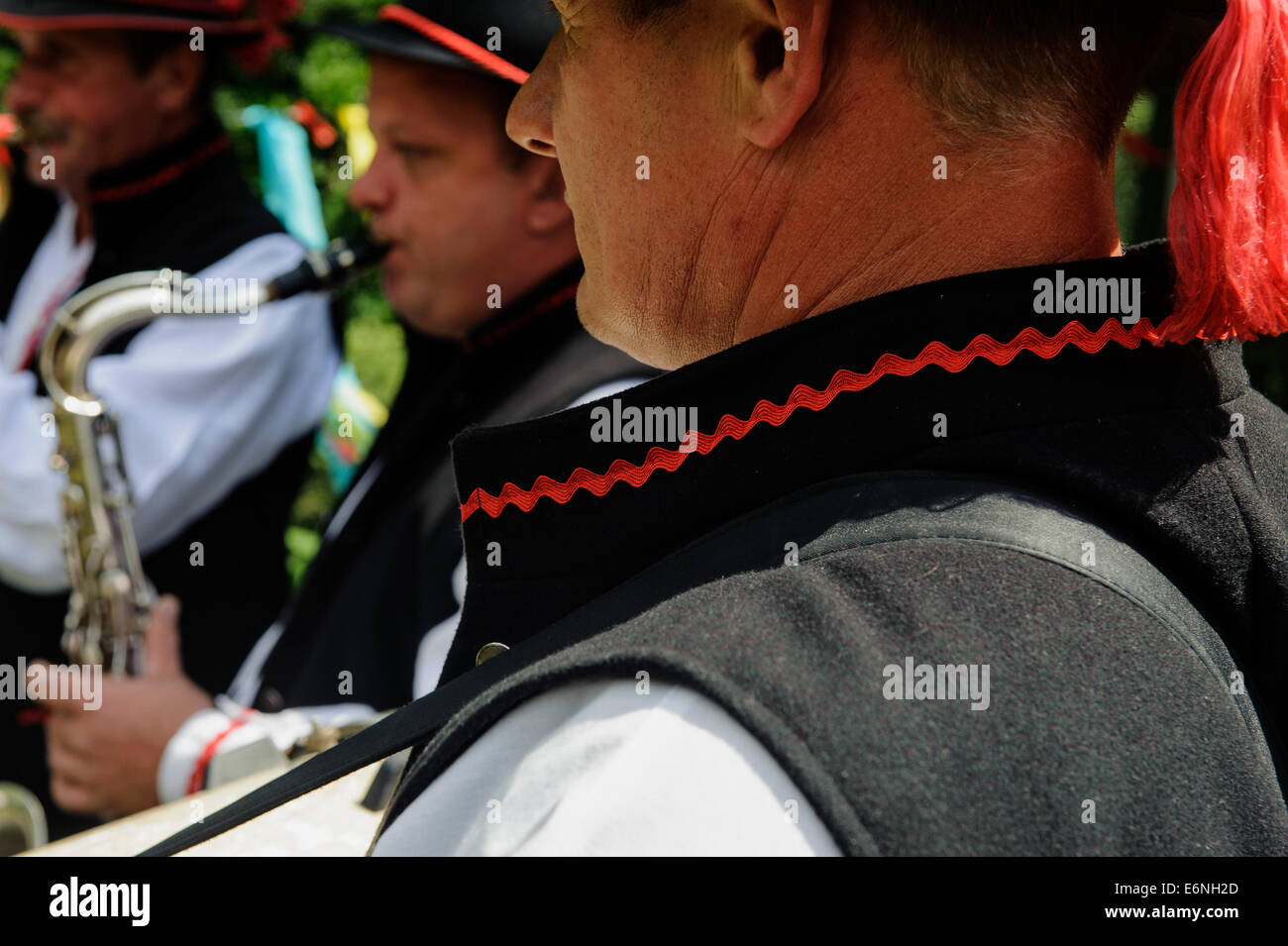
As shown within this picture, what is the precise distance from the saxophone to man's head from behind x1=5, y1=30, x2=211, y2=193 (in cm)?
64

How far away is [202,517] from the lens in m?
3.09

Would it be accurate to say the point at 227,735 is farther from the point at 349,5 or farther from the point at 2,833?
the point at 349,5

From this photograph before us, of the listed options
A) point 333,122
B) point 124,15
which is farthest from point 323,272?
point 333,122

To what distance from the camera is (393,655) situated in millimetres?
2398

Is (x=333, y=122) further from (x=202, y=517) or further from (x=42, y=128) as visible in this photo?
(x=202, y=517)

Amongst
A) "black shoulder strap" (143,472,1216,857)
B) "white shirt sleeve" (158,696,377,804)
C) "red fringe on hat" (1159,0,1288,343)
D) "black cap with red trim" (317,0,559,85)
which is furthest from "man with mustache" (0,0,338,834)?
"red fringe on hat" (1159,0,1288,343)

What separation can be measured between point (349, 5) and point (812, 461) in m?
6.25

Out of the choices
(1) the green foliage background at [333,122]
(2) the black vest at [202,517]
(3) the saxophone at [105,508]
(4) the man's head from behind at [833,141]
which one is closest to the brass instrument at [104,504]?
(3) the saxophone at [105,508]

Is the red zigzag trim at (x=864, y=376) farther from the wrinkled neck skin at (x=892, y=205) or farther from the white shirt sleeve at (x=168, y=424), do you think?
the white shirt sleeve at (x=168, y=424)

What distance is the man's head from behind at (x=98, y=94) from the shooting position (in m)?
3.44

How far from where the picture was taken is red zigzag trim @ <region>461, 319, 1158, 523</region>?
86 centimetres

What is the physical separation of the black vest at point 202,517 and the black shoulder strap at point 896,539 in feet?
7.50

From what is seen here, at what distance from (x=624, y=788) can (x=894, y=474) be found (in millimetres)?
293

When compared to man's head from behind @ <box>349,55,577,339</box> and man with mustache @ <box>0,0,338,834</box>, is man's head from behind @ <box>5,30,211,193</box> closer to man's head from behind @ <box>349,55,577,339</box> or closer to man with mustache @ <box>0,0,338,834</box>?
man with mustache @ <box>0,0,338,834</box>
